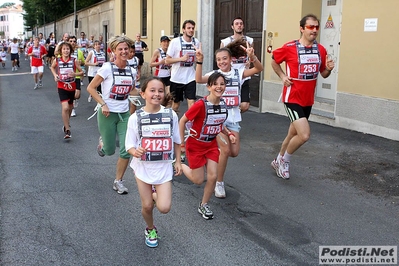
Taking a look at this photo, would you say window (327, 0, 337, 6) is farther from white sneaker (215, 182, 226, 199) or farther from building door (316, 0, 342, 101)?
white sneaker (215, 182, 226, 199)

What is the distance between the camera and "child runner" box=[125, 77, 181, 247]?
426cm

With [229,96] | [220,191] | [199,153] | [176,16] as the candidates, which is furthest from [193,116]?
[176,16]

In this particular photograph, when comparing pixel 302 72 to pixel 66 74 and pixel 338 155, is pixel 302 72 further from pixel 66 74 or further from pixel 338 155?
pixel 66 74

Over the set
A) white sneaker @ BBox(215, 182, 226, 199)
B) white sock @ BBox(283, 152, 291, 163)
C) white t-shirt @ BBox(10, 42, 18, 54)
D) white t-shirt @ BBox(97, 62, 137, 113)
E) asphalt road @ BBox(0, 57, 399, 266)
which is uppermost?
white t-shirt @ BBox(10, 42, 18, 54)

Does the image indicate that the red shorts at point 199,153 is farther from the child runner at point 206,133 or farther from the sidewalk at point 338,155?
the sidewalk at point 338,155

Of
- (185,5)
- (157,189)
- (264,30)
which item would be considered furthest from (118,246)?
(185,5)

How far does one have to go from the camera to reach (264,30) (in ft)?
40.3

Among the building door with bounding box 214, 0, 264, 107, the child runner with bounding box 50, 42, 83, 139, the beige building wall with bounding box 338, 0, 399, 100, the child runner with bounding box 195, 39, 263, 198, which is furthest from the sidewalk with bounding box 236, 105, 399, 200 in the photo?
the child runner with bounding box 50, 42, 83, 139

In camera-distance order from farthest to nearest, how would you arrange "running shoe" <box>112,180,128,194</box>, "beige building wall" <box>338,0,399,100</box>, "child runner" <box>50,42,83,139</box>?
1. "child runner" <box>50,42,83,139</box>
2. "beige building wall" <box>338,0,399,100</box>
3. "running shoe" <box>112,180,128,194</box>

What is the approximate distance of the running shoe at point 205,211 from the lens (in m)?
5.00

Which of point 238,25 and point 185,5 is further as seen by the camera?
point 185,5

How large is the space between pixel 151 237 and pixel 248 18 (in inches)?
401

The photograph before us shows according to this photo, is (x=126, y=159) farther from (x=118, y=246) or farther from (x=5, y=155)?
(x=5, y=155)

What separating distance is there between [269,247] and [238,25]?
13.7 ft
